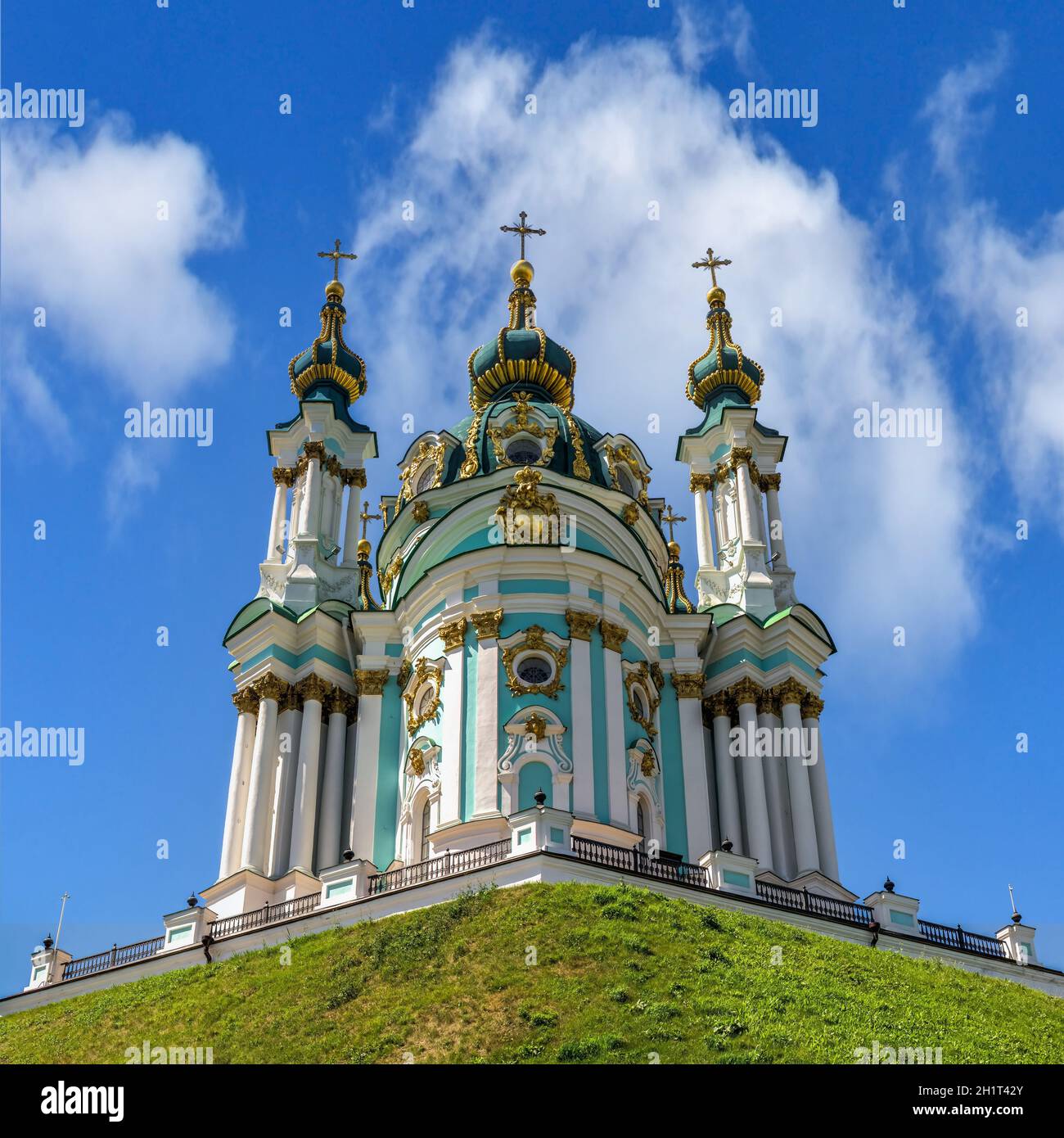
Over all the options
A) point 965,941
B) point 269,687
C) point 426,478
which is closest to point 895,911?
point 965,941

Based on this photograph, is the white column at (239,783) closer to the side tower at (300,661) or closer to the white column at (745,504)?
the side tower at (300,661)

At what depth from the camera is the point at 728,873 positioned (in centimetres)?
2695

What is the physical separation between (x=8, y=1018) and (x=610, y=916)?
10.9 metres

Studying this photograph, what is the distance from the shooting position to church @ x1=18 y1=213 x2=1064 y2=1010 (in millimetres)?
27562

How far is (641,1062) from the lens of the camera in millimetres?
18516

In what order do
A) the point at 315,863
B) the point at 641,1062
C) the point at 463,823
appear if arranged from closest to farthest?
the point at 641,1062 → the point at 463,823 → the point at 315,863

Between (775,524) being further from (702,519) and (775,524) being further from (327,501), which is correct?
(327,501)

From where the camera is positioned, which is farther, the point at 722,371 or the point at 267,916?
the point at 722,371

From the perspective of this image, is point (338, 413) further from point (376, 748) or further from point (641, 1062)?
point (641, 1062)

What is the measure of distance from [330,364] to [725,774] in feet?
53.2

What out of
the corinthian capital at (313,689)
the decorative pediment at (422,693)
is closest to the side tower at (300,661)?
the corinthian capital at (313,689)
